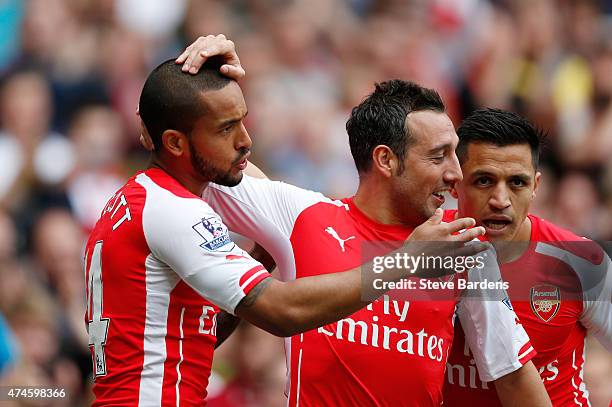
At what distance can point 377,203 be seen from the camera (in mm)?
5059

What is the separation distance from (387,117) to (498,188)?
711 mm

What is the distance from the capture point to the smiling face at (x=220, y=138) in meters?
4.50

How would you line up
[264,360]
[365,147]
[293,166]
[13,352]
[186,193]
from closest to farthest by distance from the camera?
1. [186,193]
2. [365,147]
3. [13,352]
4. [264,360]
5. [293,166]

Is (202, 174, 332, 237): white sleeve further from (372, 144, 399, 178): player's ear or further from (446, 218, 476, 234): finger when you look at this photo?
(446, 218, 476, 234): finger

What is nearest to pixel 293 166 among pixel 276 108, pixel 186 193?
pixel 276 108

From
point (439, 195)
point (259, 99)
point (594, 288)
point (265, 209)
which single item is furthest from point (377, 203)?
point (259, 99)

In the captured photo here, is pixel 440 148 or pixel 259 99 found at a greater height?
pixel 259 99

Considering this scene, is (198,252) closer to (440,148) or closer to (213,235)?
(213,235)

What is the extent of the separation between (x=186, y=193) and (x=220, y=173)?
0.58 feet

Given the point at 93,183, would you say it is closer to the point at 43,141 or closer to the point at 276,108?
the point at 43,141

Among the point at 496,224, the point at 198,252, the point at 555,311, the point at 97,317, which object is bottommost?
the point at 97,317

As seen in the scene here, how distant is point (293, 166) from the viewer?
32.6 ft

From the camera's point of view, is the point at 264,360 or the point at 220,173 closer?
the point at 220,173

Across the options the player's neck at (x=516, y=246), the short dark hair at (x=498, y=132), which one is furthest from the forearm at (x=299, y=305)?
the short dark hair at (x=498, y=132)
